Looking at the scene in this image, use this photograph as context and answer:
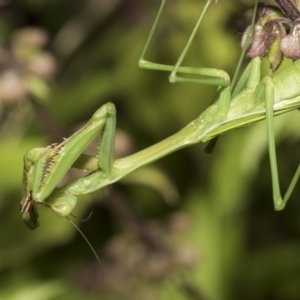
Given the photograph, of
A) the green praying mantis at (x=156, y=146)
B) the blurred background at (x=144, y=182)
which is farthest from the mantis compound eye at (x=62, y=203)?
the blurred background at (x=144, y=182)

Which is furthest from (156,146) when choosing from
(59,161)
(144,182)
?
(144,182)

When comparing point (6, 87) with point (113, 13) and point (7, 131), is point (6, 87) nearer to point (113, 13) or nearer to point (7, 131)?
point (7, 131)

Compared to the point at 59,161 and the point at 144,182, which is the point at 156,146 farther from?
the point at 144,182

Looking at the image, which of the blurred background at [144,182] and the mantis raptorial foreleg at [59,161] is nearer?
the mantis raptorial foreleg at [59,161]

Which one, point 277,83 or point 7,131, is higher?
point 277,83

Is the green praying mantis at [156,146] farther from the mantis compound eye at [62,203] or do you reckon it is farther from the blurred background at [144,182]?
the blurred background at [144,182]

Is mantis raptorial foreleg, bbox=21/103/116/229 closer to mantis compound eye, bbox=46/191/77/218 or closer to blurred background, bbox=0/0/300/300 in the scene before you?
mantis compound eye, bbox=46/191/77/218

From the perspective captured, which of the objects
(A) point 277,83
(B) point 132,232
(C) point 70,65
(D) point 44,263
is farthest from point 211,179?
(A) point 277,83
